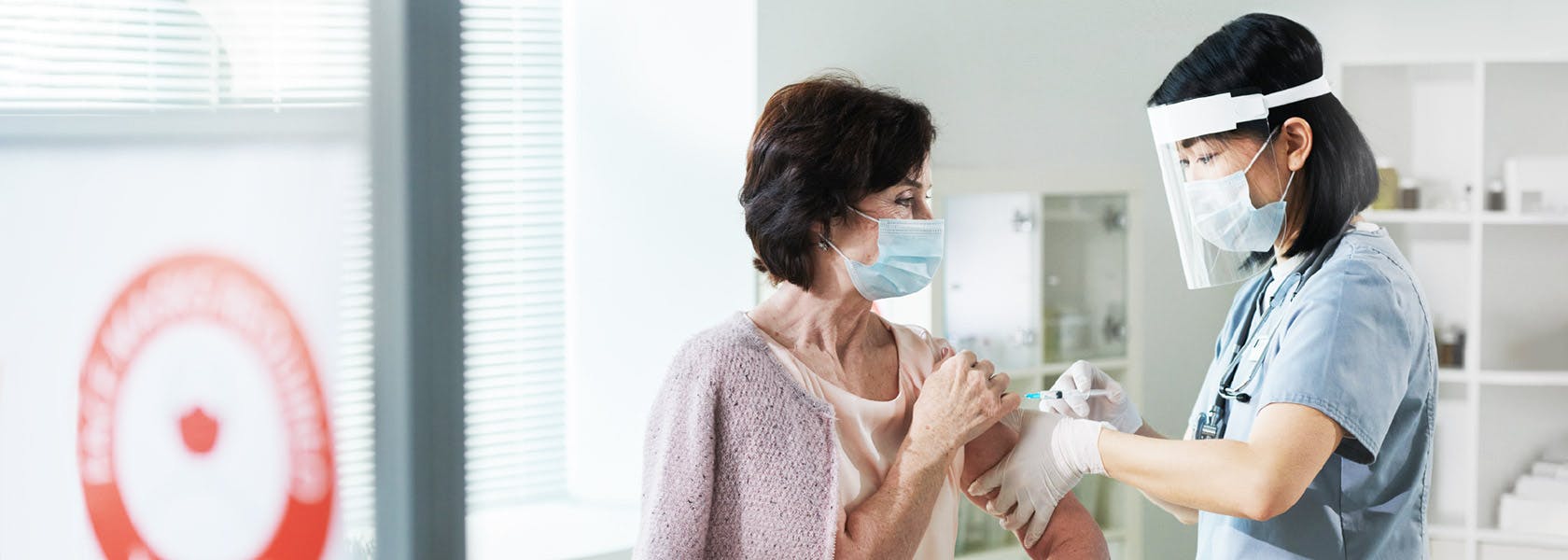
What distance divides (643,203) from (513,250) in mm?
383

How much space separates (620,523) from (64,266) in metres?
1.31

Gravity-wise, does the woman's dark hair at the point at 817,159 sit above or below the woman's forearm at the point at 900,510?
above

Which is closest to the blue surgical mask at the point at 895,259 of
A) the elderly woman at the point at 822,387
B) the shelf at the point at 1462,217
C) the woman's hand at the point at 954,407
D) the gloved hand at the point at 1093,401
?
the elderly woman at the point at 822,387

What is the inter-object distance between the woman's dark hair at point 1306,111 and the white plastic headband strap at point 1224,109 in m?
0.01

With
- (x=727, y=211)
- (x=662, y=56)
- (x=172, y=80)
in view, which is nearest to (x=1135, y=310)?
(x=727, y=211)

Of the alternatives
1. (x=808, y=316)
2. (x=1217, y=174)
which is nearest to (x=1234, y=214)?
(x=1217, y=174)

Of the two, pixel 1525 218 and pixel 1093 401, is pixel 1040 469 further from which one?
pixel 1525 218

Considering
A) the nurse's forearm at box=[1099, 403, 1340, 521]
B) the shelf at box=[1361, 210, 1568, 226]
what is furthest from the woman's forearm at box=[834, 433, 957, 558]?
the shelf at box=[1361, 210, 1568, 226]

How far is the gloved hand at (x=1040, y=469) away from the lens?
1606mm

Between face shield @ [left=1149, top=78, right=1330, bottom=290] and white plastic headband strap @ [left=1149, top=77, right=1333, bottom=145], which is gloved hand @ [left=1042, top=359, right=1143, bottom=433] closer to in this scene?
face shield @ [left=1149, top=78, right=1330, bottom=290]

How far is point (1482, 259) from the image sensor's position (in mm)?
3561

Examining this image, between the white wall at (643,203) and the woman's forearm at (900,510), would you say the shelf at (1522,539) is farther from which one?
the woman's forearm at (900,510)

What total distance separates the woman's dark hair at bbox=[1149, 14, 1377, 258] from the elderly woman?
1.35ft

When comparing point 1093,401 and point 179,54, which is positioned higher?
point 179,54
